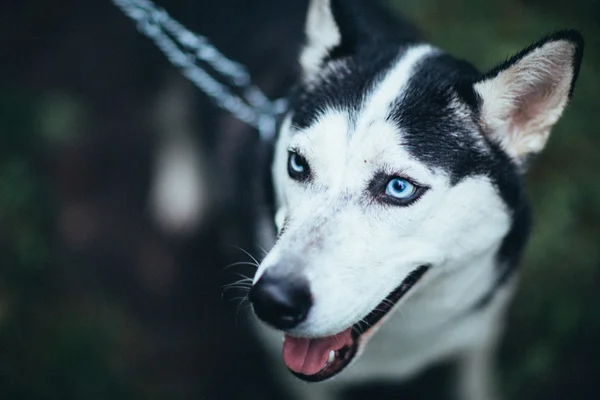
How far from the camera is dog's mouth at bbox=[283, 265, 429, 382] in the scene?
6.12 ft

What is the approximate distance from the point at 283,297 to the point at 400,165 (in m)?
0.54

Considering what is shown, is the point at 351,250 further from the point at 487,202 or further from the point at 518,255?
the point at 518,255

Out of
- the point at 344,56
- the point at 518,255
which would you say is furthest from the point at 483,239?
the point at 344,56

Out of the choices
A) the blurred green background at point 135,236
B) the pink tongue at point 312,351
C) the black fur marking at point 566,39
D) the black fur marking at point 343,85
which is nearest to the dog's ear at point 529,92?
the black fur marking at point 566,39

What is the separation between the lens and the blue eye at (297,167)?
1847 millimetres

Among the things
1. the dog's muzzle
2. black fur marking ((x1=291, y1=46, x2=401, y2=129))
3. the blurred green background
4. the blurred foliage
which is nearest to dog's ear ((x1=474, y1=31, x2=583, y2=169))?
black fur marking ((x1=291, y1=46, x2=401, y2=129))

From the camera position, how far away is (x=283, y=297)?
1586mm

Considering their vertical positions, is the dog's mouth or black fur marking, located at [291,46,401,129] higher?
black fur marking, located at [291,46,401,129]

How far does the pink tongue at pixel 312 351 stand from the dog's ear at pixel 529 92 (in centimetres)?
85

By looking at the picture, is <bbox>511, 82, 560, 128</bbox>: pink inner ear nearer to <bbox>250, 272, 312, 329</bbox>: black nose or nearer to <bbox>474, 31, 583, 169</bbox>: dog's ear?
<bbox>474, 31, 583, 169</bbox>: dog's ear

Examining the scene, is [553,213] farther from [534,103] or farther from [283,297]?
[283,297]

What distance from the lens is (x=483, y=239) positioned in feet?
6.17

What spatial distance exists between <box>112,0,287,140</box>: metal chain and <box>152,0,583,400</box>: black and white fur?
0.42m

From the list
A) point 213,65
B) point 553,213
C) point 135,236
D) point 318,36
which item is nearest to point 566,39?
point 318,36
